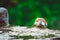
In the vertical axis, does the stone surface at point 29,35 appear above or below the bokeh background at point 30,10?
below

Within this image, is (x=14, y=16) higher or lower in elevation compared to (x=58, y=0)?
lower

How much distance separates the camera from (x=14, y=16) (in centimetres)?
666

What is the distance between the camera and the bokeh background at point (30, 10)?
21.2 ft

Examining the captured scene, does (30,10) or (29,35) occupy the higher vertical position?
(30,10)

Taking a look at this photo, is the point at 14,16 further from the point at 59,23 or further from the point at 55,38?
the point at 55,38

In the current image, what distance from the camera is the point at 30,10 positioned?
6.59m

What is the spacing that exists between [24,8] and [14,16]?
13.8 inches

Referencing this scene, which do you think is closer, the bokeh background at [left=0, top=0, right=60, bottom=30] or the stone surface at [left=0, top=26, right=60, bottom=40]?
the stone surface at [left=0, top=26, right=60, bottom=40]

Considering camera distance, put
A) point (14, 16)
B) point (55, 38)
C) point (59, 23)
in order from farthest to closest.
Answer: point (14, 16), point (59, 23), point (55, 38)

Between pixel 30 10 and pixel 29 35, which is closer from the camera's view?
pixel 29 35

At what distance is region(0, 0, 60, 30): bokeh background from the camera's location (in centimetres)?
646

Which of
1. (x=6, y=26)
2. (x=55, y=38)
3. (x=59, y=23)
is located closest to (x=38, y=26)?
(x=6, y=26)

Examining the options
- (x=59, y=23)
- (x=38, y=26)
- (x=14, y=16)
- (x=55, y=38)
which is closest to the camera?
(x=55, y=38)

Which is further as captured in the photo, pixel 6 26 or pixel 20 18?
pixel 20 18
